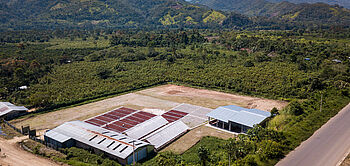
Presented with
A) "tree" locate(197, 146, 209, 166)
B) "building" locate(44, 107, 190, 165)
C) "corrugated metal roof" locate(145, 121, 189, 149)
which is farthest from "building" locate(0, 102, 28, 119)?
"tree" locate(197, 146, 209, 166)

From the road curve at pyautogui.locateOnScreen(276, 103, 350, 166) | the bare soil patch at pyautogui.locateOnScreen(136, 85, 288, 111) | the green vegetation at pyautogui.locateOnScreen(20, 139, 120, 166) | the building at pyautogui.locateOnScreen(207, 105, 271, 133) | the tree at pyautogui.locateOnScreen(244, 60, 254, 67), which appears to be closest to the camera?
A: the road curve at pyautogui.locateOnScreen(276, 103, 350, 166)

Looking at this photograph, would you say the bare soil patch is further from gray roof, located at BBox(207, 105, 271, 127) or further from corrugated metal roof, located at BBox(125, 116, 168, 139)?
corrugated metal roof, located at BBox(125, 116, 168, 139)

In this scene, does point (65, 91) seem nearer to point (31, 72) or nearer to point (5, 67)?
point (31, 72)

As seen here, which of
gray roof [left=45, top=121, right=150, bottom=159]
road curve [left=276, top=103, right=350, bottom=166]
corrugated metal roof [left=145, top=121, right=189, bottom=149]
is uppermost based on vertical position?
road curve [left=276, top=103, right=350, bottom=166]

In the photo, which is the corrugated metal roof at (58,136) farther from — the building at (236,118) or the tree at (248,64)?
the tree at (248,64)

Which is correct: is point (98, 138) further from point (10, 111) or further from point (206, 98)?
point (206, 98)

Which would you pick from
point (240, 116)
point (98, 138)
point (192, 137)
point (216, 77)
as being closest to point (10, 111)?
point (98, 138)

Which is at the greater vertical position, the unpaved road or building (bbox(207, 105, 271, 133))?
building (bbox(207, 105, 271, 133))
